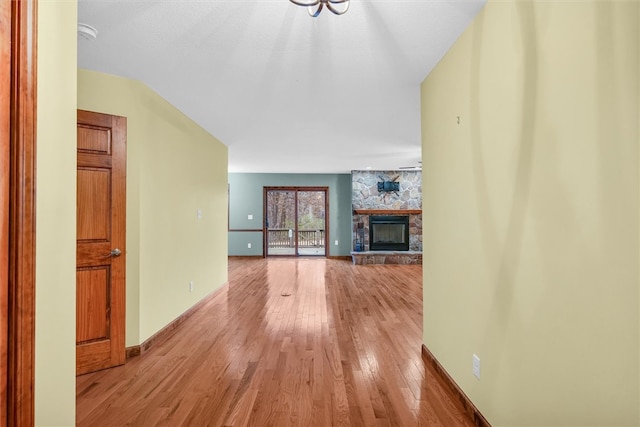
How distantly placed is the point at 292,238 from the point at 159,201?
6.14m

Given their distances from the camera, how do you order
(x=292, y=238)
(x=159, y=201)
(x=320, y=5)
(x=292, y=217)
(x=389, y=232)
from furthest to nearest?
1. (x=292, y=238)
2. (x=292, y=217)
3. (x=389, y=232)
4. (x=159, y=201)
5. (x=320, y=5)

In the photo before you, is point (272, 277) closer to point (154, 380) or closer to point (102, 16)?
point (154, 380)

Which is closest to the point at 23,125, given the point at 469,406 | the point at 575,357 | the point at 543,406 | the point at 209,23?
the point at 209,23

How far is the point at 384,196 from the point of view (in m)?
8.08

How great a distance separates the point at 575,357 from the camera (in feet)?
3.67

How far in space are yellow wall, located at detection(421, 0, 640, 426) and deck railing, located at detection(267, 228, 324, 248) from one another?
7211 millimetres

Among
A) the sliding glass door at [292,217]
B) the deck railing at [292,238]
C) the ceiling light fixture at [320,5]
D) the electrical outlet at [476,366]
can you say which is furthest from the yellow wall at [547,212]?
the deck railing at [292,238]

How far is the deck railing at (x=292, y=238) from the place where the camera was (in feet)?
29.5

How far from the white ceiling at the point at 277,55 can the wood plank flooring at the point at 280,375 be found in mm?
2343

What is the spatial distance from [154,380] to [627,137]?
288cm

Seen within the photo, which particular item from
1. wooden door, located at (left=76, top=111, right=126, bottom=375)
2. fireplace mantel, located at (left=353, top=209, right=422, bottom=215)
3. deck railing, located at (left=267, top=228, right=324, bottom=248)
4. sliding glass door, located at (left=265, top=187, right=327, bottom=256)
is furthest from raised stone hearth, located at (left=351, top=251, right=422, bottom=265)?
wooden door, located at (left=76, top=111, right=126, bottom=375)

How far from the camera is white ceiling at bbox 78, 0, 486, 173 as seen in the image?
1755mm

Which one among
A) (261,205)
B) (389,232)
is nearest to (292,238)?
(261,205)

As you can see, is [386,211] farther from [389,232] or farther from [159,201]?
[159,201]
